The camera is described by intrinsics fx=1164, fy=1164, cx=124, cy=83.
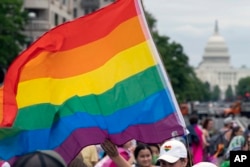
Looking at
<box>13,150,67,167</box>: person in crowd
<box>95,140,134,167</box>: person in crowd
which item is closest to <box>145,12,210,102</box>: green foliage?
<box>95,140,134,167</box>: person in crowd

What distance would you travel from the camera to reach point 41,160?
5.77 metres

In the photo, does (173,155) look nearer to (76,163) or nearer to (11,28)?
(76,163)

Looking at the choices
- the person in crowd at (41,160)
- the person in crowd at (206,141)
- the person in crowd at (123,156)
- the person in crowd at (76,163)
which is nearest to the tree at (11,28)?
the person in crowd at (206,141)

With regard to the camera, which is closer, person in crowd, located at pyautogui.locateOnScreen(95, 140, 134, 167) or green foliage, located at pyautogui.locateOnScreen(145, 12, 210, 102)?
person in crowd, located at pyautogui.locateOnScreen(95, 140, 134, 167)

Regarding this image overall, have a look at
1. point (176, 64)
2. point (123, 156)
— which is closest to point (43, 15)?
point (176, 64)

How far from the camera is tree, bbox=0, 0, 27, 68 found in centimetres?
6175

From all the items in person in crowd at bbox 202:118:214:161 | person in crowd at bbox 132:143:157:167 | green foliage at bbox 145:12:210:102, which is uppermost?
person in crowd at bbox 132:143:157:167

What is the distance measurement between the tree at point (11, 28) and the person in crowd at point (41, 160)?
55325 millimetres

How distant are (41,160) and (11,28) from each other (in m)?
57.3

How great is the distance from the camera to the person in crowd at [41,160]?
5.75 metres

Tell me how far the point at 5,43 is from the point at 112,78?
172 ft

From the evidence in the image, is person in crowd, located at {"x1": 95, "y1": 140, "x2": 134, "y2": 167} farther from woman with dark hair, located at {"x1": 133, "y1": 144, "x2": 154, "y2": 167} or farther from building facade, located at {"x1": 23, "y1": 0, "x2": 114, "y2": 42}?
building facade, located at {"x1": 23, "y1": 0, "x2": 114, "y2": 42}

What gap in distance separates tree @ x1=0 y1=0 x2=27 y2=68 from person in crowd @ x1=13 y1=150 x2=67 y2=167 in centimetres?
5533

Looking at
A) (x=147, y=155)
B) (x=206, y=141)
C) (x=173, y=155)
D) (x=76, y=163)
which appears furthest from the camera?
(x=206, y=141)
